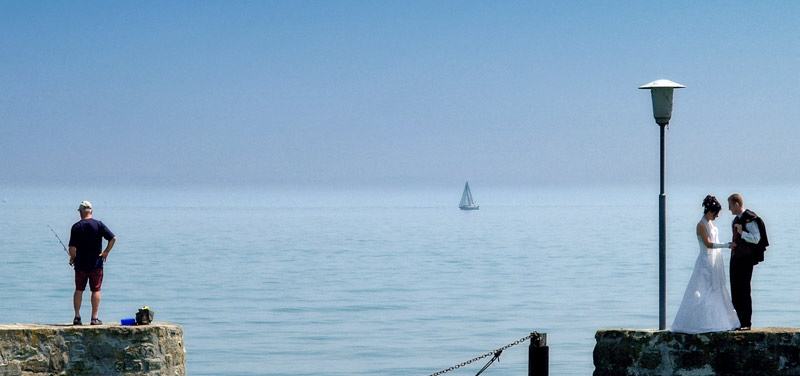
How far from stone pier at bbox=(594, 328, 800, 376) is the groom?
1.04ft

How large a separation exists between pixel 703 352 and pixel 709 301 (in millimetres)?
585

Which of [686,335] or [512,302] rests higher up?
[686,335]

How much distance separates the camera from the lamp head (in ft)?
41.1

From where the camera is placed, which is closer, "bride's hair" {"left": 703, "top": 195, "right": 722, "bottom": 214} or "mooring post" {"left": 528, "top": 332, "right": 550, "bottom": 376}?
"bride's hair" {"left": 703, "top": 195, "right": 722, "bottom": 214}

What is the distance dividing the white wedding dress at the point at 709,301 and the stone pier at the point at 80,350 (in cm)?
619

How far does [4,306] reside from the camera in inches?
1740

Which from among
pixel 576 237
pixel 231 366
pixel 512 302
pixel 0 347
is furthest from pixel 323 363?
pixel 576 237

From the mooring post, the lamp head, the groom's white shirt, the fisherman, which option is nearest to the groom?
the groom's white shirt

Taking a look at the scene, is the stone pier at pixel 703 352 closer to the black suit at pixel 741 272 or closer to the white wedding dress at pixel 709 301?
the white wedding dress at pixel 709 301

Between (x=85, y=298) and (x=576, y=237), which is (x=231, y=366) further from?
(x=576, y=237)

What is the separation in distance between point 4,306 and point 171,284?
11.6 m

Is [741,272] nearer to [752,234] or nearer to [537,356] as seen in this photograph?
[752,234]

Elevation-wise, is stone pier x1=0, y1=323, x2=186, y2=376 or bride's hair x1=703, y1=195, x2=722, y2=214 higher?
bride's hair x1=703, y1=195, x2=722, y2=214

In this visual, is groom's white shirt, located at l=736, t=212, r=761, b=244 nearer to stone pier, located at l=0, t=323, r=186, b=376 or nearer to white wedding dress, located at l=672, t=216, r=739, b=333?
white wedding dress, located at l=672, t=216, r=739, b=333
